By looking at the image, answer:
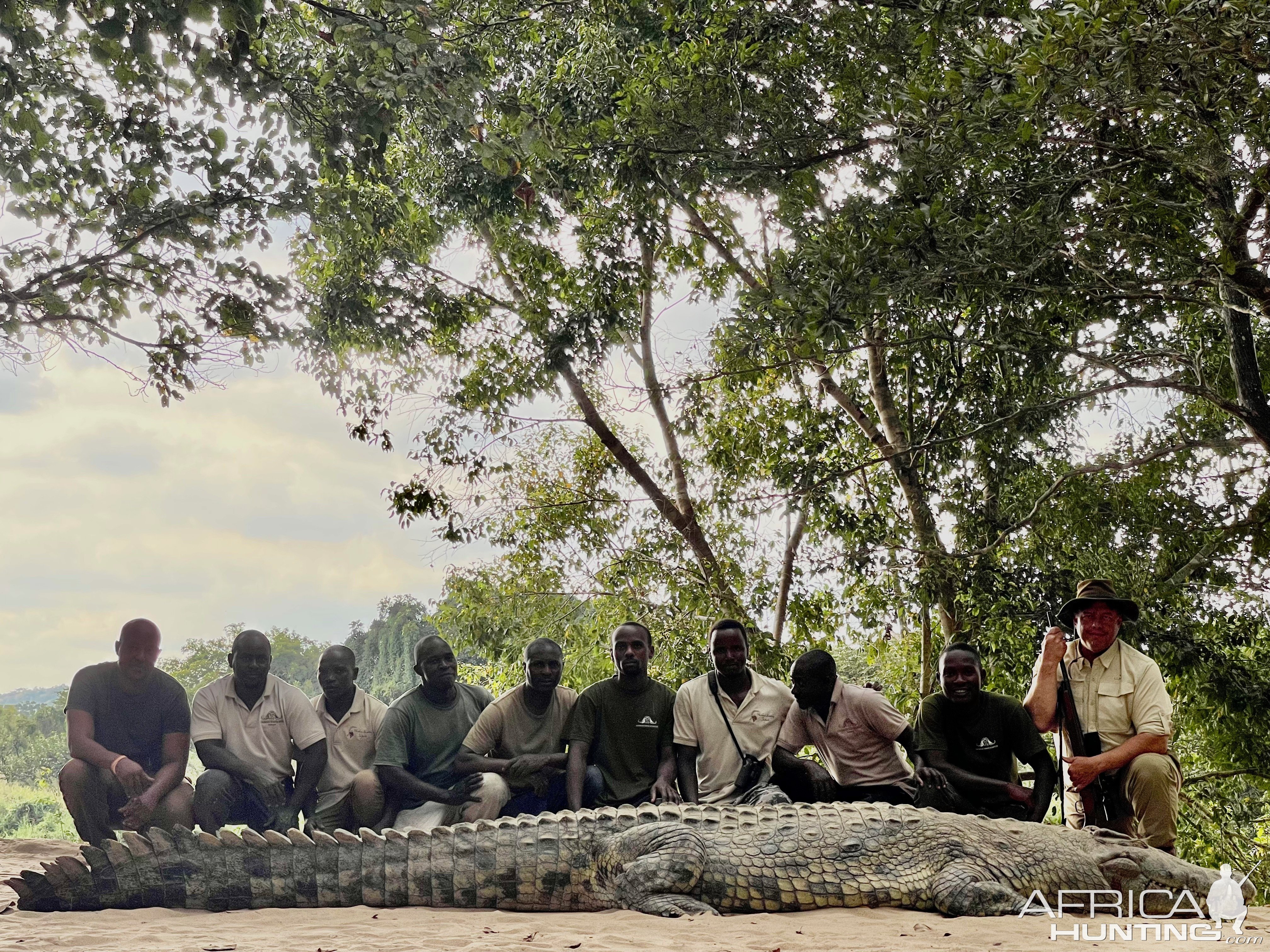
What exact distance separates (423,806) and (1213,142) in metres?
5.63

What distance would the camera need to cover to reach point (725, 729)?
19.0 ft

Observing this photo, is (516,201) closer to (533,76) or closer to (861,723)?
(533,76)

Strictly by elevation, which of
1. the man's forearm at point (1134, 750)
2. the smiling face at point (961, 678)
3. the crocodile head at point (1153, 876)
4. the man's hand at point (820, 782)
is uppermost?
the smiling face at point (961, 678)

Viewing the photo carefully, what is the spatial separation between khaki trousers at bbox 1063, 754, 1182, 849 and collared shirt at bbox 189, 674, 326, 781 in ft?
14.4

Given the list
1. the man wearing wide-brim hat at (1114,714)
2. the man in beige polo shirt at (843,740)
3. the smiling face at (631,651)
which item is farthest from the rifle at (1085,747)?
the smiling face at (631,651)

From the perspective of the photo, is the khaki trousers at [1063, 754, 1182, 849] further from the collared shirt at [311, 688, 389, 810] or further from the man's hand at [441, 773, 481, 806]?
the collared shirt at [311, 688, 389, 810]

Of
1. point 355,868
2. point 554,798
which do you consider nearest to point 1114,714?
point 554,798

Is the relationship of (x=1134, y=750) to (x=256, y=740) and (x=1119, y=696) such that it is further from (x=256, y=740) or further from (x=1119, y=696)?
(x=256, y=740)

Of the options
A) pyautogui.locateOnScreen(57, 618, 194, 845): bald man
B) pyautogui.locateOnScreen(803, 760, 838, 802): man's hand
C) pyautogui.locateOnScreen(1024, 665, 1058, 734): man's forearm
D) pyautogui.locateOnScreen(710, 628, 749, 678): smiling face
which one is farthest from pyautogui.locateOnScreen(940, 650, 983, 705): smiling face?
pyautogui.locateOnScreen(57, 618, 194, 845): bald man

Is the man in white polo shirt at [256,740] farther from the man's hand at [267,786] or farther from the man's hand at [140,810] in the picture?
the man's hand at [140,810]

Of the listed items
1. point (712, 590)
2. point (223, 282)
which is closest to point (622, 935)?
point (223, 282)

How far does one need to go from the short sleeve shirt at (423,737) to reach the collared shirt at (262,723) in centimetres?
44

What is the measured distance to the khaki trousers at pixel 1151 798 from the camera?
5.34m

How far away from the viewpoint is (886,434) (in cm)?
1138
